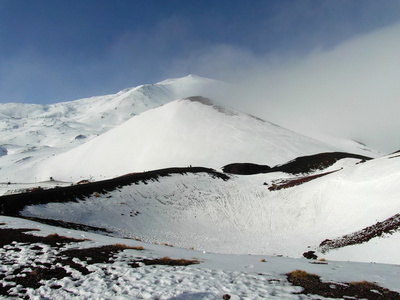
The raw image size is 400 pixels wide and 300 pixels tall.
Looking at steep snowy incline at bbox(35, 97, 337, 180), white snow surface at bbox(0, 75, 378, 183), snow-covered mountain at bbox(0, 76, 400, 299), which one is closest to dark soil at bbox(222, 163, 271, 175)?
white snow surface at bbox(0, 75, 378, 183)

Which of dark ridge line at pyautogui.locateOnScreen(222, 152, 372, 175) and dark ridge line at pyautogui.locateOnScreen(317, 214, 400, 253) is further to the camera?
dark ridge line at pyautogui.locateOnScreen(222, 152, 372, 175)

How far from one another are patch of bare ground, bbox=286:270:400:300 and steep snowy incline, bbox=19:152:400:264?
31.1 ft

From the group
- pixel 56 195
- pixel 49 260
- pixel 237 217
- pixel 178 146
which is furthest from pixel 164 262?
pixel 178 146

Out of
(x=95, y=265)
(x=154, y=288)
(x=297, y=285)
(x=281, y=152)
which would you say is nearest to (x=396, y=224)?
(x=297, y=285)

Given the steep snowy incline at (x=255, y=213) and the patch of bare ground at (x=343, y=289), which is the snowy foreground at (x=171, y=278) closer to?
the patch of bare ground at (x=343, y=289)

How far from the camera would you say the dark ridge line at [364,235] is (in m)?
20.5

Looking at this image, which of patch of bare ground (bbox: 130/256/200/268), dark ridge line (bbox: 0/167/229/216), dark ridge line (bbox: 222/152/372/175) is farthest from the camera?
dark ridge line (bbox: 222/152/372/175)

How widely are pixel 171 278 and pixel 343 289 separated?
617 cm

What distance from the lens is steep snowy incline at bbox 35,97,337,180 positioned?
99375 millimetres

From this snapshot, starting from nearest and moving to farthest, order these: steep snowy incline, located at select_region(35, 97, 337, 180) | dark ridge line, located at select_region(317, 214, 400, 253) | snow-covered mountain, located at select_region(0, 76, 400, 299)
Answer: snow-covered mountain, located at select_region(0, 76, 400, 299)
dark ridge line, located at select_region(317, 214, 400, 253)
steep snowy incline, located at select_region(35, 97, 337, 180)

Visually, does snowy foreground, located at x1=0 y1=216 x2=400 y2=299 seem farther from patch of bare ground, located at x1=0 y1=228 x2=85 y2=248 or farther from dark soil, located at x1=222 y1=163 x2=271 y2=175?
dark soil, located at x1=222 y1=163 x2=271 y2=175

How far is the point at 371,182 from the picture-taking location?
3055cm

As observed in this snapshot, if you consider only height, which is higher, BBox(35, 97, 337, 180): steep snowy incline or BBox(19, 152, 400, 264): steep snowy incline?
BBox(35, 97, 337, 180): steep snowy incline

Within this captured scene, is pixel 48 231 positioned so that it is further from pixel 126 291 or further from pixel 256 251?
pixel 256 251
